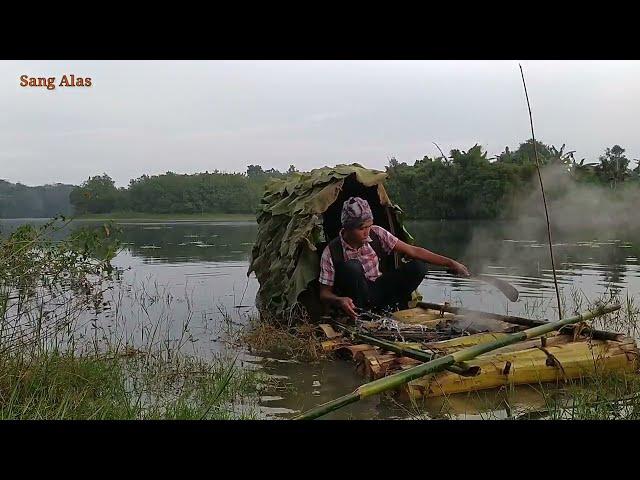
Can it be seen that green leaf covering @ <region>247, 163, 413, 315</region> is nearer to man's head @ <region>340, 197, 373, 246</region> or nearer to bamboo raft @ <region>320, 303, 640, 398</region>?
man's head @ <region>340, 197, 373, 246</region>

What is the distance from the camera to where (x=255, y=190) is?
831 cm

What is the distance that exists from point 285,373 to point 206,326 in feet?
6.56

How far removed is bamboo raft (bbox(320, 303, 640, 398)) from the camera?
422cm

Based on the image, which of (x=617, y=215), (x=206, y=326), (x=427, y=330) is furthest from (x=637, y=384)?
(x=206, y=326)

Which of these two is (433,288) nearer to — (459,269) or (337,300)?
(337,300)

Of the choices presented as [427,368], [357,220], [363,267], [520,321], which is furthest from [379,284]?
[427,368]

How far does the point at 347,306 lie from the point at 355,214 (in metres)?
0.85

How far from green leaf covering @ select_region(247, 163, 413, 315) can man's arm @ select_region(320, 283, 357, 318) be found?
0.80 feet

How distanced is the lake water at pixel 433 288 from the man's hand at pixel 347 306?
533mm

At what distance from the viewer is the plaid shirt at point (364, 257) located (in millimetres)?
5996

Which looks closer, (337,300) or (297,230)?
Answer: (337,300)

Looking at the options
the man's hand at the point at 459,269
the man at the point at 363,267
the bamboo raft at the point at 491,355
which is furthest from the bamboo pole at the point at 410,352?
the man's hand at the point at 459,269

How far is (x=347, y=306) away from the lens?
5.67 metres
